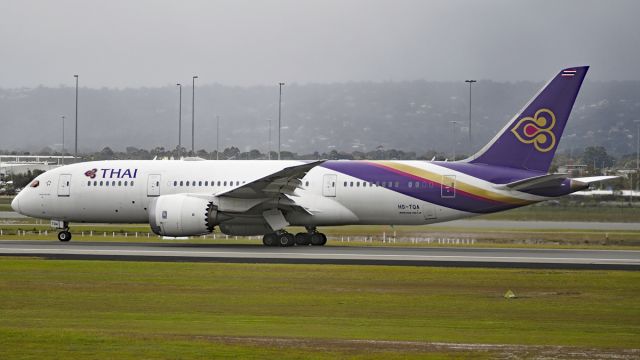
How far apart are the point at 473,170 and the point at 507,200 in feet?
6.46

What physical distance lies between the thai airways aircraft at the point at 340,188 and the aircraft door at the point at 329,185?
0.14ft

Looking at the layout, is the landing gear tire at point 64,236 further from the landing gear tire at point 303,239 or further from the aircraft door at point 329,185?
the aircraft door at point 329,185

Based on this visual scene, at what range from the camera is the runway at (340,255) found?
35656 mm

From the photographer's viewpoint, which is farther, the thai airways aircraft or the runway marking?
the thai airways aircraft

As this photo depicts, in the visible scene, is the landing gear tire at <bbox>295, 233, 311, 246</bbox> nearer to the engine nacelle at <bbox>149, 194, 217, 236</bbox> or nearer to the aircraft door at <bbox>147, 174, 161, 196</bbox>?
the engine nacelle at <bbox>149, 194, 217, 236</bbox>

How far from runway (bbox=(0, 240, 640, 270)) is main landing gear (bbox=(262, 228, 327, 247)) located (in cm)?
62

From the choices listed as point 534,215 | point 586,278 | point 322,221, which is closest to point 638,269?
point 586,278

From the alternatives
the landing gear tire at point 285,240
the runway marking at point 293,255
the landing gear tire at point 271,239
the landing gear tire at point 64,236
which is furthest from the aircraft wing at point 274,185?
the landing gear tire at point 64,236

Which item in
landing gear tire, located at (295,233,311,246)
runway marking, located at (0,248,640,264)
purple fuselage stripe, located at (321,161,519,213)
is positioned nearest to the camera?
runway marking, located at (0,248,640,264)

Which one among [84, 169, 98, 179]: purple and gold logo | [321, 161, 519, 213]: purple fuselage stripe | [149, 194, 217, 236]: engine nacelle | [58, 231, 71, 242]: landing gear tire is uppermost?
[84, 169, 98, 179]: purple and gold logo

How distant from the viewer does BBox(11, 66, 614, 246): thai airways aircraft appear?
4281cm

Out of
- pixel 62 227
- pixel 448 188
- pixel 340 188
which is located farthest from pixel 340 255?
pixel 62 227

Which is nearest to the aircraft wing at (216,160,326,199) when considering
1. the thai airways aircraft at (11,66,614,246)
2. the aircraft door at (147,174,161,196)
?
the thai airways aircraft at (11,66,614,246)

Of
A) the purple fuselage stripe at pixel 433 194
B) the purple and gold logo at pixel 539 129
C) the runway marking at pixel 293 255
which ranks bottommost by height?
the runway marking at pixel 293 255
